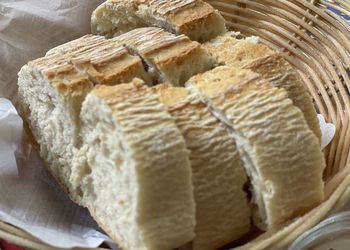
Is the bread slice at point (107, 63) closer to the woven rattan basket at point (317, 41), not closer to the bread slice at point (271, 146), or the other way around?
the bread slice at point (271, 146)

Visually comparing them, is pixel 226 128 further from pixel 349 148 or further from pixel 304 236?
pixel 349 148

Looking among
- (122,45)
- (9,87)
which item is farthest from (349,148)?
(9,87)

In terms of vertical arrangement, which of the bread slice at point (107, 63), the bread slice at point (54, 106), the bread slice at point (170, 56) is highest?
the bread slice at point (170, 56)

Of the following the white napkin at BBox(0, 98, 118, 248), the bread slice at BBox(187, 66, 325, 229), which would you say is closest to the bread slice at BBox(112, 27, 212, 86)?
the bread slice at BBox(187, 66, 325, 229)

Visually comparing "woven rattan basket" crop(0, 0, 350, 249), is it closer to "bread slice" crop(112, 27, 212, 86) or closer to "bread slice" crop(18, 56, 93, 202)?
"bread slice" crop(112, 27, 212, 86)

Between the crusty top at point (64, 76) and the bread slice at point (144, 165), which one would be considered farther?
the crusty top at point (64, 76)

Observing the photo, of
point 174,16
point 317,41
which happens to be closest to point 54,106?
point 174,16

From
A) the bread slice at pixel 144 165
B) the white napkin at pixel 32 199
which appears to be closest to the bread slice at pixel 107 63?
the bread slice at pixel 144 165
